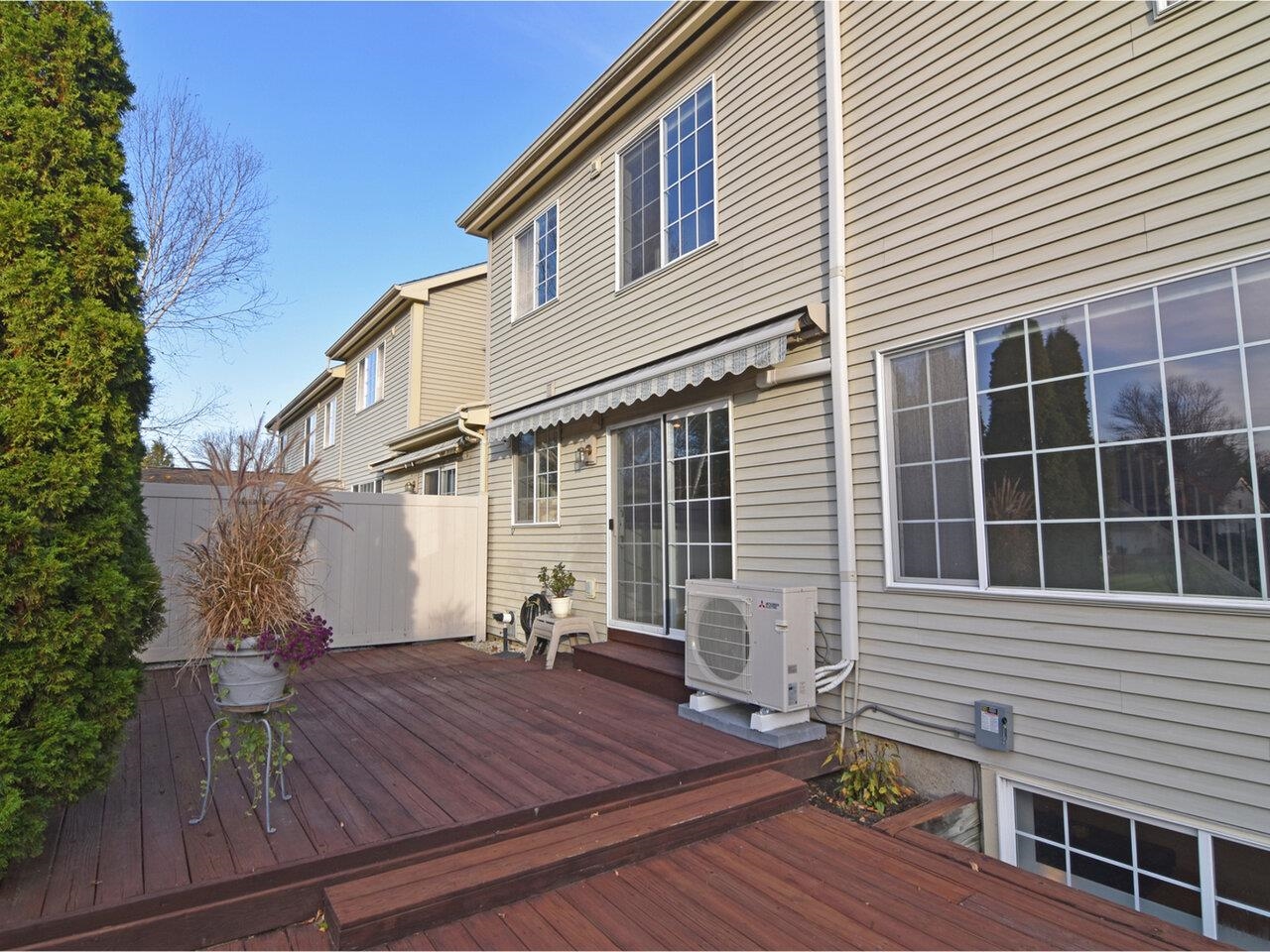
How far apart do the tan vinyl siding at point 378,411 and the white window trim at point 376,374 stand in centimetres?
4

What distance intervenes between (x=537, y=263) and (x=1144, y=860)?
7596 mm

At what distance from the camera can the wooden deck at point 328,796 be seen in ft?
7.48

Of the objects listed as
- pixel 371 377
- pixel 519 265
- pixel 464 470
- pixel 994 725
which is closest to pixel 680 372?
pixel 994 725

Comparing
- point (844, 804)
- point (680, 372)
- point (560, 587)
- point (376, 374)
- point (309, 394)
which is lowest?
point (844, 804)

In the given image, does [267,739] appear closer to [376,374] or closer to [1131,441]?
[1131,441]

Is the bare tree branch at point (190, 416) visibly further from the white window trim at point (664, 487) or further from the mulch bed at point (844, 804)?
the mulch bed at point (844, 804)

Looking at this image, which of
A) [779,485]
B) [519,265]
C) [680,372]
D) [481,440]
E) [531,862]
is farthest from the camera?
[481,440]

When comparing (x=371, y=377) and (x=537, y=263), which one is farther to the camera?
(x=371, y=377)

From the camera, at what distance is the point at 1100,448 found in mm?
3154

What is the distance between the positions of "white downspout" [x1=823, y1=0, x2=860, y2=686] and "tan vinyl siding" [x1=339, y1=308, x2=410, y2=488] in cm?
886

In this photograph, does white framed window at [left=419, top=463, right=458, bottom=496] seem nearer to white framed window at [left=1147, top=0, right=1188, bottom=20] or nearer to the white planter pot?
the white planter pot

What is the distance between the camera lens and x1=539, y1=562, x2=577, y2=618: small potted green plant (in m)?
6.77

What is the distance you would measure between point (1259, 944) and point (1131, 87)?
142 inches

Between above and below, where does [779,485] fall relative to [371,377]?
below
